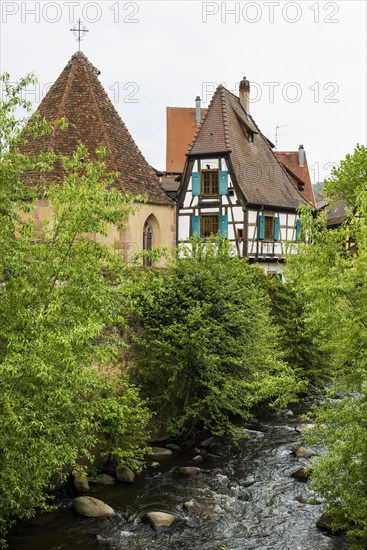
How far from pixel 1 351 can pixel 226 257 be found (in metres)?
10.4

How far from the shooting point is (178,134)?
123 feet

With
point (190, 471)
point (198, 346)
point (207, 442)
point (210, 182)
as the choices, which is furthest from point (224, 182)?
point (190, 471)

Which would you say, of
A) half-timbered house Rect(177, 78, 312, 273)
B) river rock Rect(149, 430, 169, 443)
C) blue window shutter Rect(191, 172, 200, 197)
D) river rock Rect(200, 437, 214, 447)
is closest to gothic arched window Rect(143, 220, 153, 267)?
half-timbered house Rect(177, 78, 312, 273)

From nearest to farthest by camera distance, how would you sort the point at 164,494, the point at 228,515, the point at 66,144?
the point at 228,515 < the point at 164,494 < the point at 66,144

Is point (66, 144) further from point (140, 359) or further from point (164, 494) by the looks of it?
point (164, 494)

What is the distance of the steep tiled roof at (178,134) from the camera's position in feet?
120

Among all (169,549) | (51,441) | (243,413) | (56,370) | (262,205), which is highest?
(262,205)

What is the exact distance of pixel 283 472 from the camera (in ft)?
48.5

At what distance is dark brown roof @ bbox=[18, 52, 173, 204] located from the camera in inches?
867

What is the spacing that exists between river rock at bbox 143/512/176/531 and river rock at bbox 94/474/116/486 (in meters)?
1.97

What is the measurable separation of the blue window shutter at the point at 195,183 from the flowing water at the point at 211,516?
1505cm

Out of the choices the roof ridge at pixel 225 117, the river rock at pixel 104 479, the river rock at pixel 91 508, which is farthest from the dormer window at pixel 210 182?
the river rock at pixel 91 508

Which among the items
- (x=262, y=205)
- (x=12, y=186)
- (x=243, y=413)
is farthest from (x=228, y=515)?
(x=262, y=205)

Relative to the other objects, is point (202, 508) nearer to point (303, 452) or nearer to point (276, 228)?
point (303, 452)
